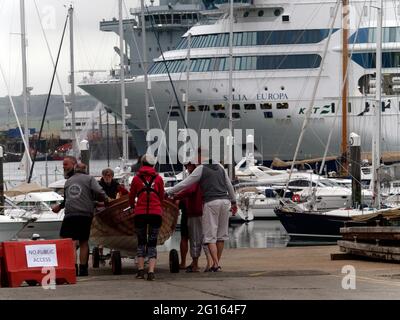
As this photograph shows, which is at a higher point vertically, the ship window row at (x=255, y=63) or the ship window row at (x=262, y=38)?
the ship window row at (x=262, y=38)

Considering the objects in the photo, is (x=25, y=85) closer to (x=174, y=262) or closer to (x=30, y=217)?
(x=30, y=217)

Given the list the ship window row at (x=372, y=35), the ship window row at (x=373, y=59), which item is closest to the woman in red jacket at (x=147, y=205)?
the ship window row at (x=372, y=35)

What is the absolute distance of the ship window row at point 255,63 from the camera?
70.9 m

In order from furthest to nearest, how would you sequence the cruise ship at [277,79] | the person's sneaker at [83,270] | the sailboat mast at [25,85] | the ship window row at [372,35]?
1. the cruise ship at [277,79]
2. the ship window row at [372,35]
3. the sailboat mast at [25,85]
4. the person's sneaker at [83,270]

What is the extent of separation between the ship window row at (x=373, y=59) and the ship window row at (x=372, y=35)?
2.66ft

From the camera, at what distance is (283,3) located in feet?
237

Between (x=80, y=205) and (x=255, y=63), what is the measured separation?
56811mm

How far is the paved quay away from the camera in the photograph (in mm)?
11953

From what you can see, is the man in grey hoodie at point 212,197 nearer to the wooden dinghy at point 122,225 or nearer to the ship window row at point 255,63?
the wooden dinghy at point 122,225

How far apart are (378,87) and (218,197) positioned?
23.1 meters

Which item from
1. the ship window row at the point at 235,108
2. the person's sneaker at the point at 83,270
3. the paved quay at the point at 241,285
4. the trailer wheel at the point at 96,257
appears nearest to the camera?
the paved quay at the point at 241,285

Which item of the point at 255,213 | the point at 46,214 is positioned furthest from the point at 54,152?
the point at 46,214

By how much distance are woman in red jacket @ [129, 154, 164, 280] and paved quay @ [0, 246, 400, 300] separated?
380mm
